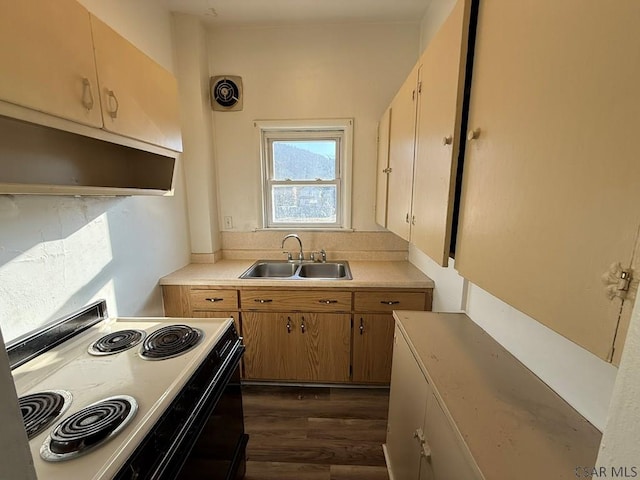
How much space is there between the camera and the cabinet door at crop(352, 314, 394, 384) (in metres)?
2.01

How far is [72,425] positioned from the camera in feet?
2.43

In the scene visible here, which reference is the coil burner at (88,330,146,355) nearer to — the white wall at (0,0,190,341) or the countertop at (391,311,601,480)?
the white wall at (0,0,190,341)

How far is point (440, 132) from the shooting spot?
1.07 meters

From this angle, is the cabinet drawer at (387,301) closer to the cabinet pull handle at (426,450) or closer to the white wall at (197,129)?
the cabinet pull handle at (426,450)

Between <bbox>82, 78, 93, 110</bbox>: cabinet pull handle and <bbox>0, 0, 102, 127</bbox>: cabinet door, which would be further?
<bbox>82, 78, 93, 110</bbox>: cabinet pull handle

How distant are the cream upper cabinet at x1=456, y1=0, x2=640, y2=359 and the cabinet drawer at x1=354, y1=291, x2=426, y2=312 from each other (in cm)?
117

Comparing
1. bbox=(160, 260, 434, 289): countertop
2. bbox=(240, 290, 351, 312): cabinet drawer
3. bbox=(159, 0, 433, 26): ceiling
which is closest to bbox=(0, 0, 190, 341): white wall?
bbox=(160, 260, 434, 289): countertop

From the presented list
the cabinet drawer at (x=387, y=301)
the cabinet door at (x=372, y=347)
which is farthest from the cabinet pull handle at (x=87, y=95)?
the cabinet door at (x=372, y=347)

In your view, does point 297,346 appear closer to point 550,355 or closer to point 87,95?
point 550,355

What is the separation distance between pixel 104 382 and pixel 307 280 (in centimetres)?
125

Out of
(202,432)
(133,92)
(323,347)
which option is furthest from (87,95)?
(323,347)

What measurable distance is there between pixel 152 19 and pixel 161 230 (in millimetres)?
1435

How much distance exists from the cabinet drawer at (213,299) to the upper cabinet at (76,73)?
1.07 m

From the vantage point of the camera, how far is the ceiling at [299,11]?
199cm
